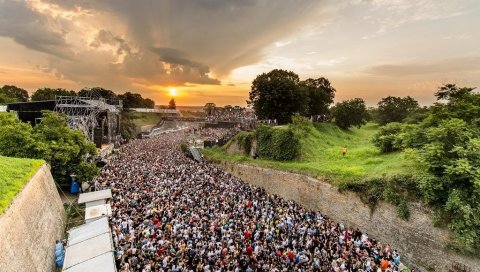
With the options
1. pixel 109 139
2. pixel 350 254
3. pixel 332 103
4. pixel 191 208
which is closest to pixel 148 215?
pixel 191 208

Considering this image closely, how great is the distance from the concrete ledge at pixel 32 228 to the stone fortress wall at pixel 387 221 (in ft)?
52.6

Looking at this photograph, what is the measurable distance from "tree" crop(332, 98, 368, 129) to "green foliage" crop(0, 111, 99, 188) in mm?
33643

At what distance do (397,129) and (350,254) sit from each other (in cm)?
1665

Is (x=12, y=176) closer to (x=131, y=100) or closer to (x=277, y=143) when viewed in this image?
(x=277, y=143)

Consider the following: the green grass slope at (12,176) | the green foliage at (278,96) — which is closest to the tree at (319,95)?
the green foliage at (278,96)

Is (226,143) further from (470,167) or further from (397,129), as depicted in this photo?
(470,167)

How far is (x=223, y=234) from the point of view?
1566 centimetres

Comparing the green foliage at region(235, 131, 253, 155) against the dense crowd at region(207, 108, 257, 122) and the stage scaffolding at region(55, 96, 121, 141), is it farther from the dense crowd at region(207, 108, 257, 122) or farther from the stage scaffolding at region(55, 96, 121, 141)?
the stage scaffolding at region(55, 96, 121, 141)

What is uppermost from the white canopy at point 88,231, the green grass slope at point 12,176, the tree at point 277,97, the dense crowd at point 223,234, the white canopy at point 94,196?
the tree at point 277,97

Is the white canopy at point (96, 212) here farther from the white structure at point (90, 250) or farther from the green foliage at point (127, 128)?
the green foliage at point (127, 128)

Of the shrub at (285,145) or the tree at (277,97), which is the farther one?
the tree at (277,97)

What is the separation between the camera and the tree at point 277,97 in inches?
1577

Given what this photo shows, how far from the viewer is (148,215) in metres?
17.7

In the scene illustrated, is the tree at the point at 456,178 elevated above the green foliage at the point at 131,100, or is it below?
below
